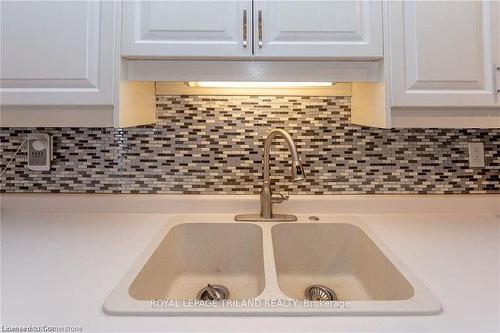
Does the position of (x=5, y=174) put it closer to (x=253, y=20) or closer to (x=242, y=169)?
(x=242, y=169)

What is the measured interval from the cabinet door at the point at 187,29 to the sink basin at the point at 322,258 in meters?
0.61

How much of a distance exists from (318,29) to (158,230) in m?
0.80

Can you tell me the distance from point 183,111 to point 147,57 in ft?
1.09

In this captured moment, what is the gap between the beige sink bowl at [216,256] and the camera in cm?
102

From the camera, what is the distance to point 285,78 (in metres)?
0.95

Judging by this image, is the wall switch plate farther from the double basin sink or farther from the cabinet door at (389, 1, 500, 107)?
the cabinet door at (389, 1, 500, 107)

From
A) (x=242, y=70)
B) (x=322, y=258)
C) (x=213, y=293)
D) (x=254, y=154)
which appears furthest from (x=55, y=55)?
(x=322, y=258)

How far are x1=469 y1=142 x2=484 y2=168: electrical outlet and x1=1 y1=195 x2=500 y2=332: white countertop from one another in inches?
5.2

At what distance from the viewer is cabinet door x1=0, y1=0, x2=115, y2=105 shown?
2.99ft

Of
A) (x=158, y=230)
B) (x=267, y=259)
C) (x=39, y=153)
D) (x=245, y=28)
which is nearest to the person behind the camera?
(x=267, y=259)

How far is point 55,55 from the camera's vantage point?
912 millimetres

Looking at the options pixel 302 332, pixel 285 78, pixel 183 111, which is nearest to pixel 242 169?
pixel 183 111

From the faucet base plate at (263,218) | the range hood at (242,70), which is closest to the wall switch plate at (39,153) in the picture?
the range hood at (242,70)

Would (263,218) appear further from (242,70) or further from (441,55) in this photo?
(441,55)
